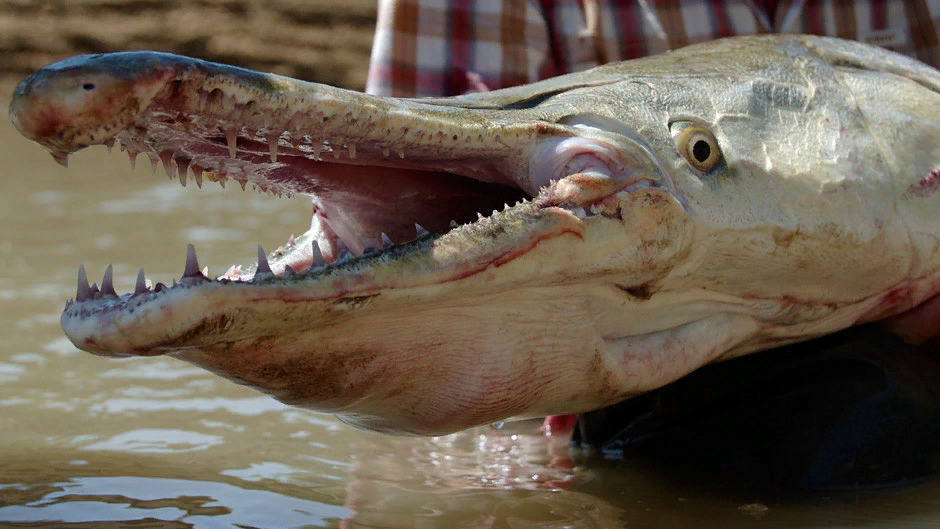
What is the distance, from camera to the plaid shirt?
3.81 metres

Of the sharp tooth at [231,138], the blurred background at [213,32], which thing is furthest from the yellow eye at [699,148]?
the blurred background at [213,32]

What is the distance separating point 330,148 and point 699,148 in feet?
2.36

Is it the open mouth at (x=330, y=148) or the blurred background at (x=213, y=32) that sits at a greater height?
the blurred background at (x=213, y=32)

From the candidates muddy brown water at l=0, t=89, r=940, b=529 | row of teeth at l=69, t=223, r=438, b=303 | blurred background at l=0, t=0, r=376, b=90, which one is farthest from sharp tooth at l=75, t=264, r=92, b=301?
blurred background at l=0, t=0, r=376, b=90

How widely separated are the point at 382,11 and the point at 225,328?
242 centimetres

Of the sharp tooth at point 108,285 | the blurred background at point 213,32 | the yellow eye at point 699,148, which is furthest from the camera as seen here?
the blurred background at point 213,32

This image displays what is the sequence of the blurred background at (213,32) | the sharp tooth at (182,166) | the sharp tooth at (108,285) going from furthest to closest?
the blurred background at (213,32)
the sharp tooth at (182,166)
the sharp tooth at (108,285)

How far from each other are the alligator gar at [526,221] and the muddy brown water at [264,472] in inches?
8.0

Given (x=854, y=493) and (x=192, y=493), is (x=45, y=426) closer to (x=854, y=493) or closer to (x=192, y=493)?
(x=192, y=493)

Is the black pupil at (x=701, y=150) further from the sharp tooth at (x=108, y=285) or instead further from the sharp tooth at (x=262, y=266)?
the sharp tooth at (x=108, y=285)

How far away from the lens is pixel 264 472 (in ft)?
7.66

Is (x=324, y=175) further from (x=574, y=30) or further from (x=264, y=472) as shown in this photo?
(x=574, y=30)

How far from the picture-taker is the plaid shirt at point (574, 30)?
12.5 ft

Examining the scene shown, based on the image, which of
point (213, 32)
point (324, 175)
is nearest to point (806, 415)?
point (324, 175)
